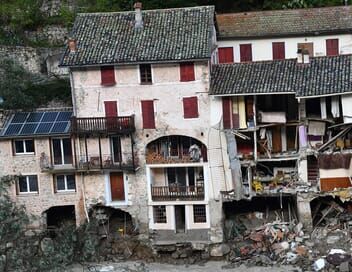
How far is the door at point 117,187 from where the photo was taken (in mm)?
55719

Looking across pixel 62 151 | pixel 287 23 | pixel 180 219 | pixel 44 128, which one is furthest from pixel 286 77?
pixel 44 128

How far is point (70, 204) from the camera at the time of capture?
56.2 metres

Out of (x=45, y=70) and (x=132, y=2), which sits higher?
(x=132, y=2)

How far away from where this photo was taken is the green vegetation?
2299 inches

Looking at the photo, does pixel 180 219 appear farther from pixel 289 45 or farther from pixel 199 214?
pixel 289 45

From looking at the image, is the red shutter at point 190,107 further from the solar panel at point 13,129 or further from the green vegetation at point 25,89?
the green vegetation at point 25,89

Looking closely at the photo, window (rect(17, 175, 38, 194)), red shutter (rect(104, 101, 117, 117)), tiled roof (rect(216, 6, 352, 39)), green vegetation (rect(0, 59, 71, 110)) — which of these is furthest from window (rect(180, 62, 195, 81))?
window (rect(17, 175, 38, 194))

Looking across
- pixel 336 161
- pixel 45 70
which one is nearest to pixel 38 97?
pixel 45 70

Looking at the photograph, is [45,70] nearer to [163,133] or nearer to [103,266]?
[163,133]

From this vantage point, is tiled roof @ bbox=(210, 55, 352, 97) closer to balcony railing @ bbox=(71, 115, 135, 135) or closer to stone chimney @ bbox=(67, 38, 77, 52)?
balcony railing @ bbox=(71, 115, 135, 135)

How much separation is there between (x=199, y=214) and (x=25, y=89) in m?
17.2

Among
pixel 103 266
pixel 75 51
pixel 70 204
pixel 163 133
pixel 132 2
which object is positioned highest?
pixel 132 2

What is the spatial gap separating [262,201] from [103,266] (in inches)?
493

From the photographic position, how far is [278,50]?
60781mm
